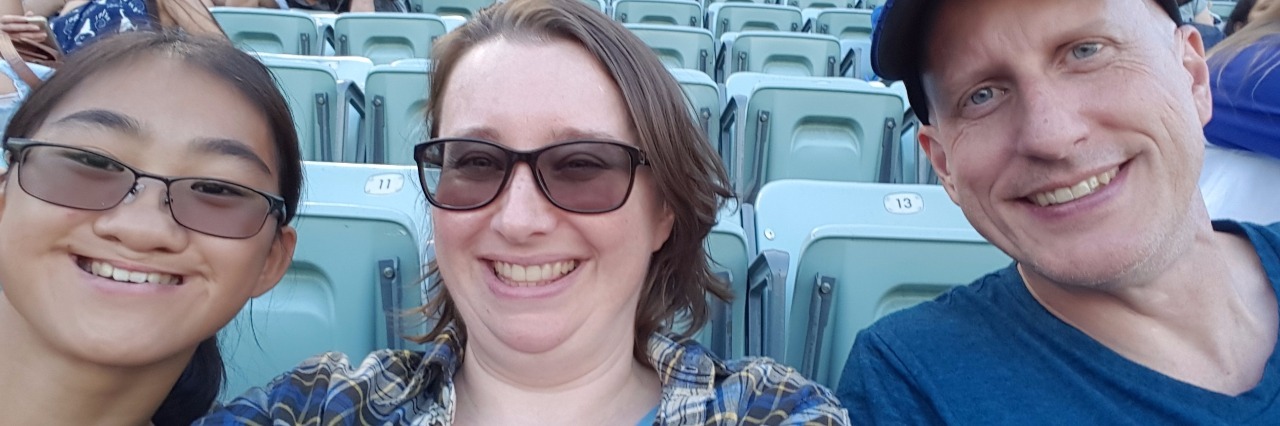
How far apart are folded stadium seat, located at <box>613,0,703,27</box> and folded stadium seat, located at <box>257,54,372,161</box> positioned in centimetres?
292

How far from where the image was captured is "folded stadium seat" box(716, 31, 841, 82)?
13.8 feet

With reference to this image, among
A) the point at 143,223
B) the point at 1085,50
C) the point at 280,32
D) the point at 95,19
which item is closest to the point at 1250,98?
the point at 1085,50

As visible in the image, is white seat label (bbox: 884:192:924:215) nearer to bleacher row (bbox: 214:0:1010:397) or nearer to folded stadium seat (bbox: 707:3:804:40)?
bleacher row (bbox: 214:0:1010:397)

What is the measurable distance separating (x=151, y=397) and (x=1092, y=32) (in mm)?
1412

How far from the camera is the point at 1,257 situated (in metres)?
→ 0.95

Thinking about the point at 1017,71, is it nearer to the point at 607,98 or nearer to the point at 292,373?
the point at 607,98

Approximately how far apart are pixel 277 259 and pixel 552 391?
0.47m

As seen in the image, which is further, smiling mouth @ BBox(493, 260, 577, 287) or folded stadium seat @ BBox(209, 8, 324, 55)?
folded stadium seat @ BBox(209, 8, 324, 55)

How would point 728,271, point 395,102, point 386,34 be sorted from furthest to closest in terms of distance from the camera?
point 386,34, point 395,102, point 728,271

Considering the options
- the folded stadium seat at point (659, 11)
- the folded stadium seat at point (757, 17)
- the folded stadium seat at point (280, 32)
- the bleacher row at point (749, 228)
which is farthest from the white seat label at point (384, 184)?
the folded stadium seat at point (757, 17)

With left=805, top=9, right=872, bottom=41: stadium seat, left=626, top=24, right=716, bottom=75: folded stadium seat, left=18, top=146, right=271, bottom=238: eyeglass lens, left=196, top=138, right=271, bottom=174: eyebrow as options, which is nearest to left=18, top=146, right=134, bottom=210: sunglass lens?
left=18, top=146, right=271, bottom=238: eyeglass lens

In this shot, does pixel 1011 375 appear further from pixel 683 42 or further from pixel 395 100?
pixel 683 42

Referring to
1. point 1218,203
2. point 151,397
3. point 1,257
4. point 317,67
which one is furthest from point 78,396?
point 1218,203

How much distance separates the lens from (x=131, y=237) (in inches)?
37.7
